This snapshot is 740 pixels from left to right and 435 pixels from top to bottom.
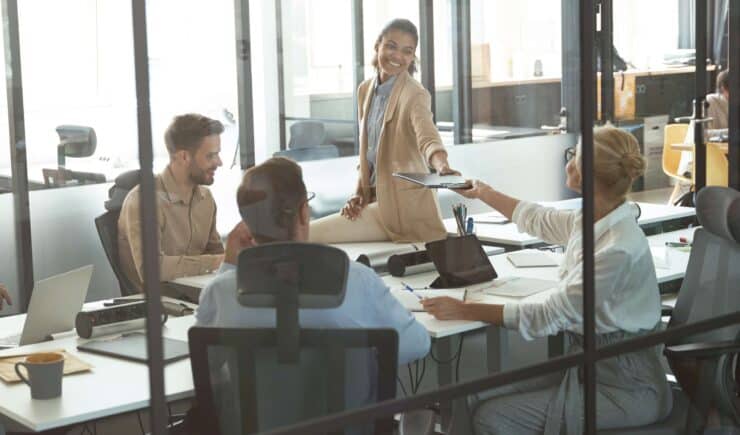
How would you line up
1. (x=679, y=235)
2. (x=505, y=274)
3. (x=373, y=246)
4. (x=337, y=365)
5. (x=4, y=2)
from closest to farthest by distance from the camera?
(x=337, y=365) → (x=373, y=246) → (x=505, y=274) → (x=679, y=235) → (x=4, y=2)

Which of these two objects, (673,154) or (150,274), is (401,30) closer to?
(150,274)

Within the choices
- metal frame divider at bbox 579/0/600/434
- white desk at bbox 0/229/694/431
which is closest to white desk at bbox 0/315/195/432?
white desk at bbox 0/229/694/431

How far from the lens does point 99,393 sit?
2619 millimetres

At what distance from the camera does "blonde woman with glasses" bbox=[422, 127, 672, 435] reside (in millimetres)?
3316

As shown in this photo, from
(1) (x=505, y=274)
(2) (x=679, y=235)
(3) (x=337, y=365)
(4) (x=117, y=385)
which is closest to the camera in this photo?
(4) (x=117, y=385)

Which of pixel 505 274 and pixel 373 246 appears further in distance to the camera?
pixel 505 274

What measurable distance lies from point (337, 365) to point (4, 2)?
2.11 metres

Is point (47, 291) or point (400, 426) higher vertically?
point (47, 291)

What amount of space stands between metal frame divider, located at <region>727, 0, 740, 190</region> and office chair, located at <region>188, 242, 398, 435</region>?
1898 mm

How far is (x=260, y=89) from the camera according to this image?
9.39 feet

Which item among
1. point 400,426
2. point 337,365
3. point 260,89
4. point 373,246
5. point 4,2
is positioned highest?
point 4,2

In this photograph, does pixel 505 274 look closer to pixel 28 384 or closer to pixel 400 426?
pixel 400 426

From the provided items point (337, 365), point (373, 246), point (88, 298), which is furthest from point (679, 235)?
point (88, 298)

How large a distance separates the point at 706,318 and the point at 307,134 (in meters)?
1.62
